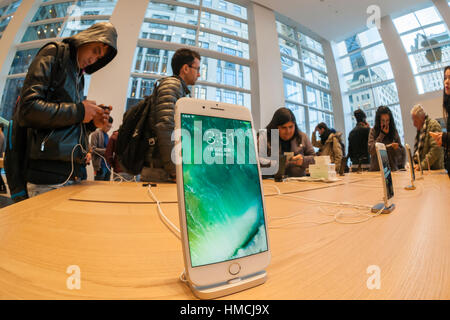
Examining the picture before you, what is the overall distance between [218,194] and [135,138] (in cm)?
114

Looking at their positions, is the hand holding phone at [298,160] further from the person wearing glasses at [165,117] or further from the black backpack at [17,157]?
the black backpack at [17,157]

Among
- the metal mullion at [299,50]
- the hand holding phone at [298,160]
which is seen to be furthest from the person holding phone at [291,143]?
the metal mullion at [299,50]

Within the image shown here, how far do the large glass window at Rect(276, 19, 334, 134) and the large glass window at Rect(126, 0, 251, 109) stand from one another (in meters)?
1.61

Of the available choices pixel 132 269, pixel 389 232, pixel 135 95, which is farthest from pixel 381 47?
pixel 132 269

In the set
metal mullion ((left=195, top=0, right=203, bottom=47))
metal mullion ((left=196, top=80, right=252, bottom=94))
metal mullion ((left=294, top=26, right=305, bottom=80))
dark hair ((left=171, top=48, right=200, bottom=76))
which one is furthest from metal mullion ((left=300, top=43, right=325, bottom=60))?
dark hair ((left=171, top=48, right=200, bottom=76))

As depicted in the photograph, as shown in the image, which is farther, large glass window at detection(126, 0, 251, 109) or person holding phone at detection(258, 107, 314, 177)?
large glass window at detection(126, 0, 251, 109)

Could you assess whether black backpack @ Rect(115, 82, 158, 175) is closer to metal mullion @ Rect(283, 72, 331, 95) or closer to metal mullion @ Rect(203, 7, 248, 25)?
metal mullion @ Rect(203, 7, 248, 25)

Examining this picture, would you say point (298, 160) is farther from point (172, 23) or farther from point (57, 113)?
point (172, 23)

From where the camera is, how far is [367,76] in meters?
7.01

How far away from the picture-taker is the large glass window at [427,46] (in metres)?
5.70

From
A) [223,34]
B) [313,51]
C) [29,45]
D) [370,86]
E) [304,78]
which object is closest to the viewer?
[29,45]

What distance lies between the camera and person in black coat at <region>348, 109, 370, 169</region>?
2.84 meters

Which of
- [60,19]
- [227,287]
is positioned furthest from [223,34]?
[227,287]
